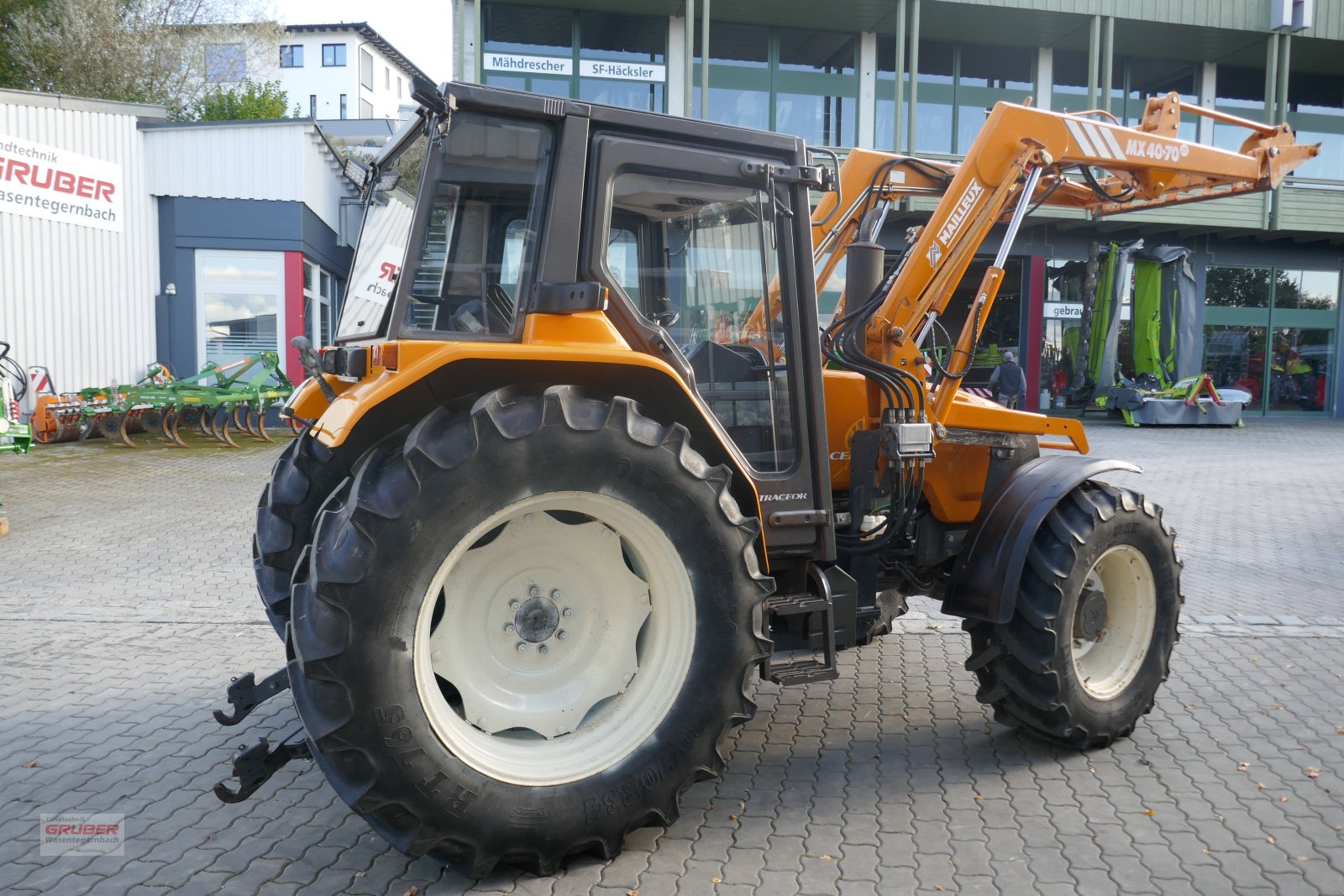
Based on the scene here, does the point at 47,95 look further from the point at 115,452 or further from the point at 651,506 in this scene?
the point at 651,506

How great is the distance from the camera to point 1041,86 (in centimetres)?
2223

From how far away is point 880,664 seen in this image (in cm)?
541

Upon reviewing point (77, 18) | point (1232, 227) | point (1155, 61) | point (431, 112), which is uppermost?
point (77, 18)

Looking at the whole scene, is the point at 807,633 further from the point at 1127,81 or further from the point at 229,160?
the point at 1127,81

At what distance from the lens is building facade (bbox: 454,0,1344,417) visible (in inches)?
806

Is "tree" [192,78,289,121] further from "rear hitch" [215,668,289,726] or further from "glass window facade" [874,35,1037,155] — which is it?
"rear hitch" [215,668,289,726]

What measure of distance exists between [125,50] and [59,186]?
14.3 meters

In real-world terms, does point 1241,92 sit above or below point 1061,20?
below

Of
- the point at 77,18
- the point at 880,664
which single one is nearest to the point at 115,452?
the point at 880,664

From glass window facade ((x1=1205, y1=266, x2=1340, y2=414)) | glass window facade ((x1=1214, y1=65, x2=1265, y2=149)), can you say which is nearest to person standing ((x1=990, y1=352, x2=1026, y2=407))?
glass window facade ((x1=1205, y1=266, x2=1340, y2=414))

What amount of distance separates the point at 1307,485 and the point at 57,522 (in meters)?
13.7

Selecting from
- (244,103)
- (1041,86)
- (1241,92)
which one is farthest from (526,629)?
(244,103)

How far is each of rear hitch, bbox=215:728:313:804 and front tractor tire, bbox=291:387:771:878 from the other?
1.00 ft

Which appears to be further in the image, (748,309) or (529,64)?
(529,64)
